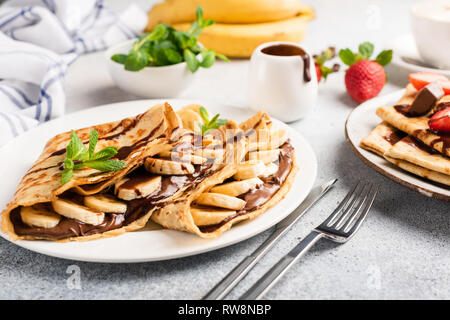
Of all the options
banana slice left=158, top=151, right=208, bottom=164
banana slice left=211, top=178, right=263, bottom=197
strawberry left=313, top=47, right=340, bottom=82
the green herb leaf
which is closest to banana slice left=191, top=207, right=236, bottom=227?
banana slice left=211, top=178, right=263, bottom=197

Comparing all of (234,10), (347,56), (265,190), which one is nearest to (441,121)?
(265,190)

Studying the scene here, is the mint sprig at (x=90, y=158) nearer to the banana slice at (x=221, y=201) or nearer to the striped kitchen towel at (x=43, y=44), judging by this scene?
the banana slice at (x=221, y=201)

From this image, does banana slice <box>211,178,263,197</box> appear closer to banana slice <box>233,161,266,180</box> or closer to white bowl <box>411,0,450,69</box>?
banana slice <box>233,161,266,180</box>

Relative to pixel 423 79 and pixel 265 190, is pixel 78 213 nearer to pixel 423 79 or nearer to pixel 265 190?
pixel 265 190

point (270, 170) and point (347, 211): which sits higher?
point (270, 170)

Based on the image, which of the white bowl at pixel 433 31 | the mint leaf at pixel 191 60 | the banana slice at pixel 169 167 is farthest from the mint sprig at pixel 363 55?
the banana slice at pixel 169 167

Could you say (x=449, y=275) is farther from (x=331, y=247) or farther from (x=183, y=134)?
(x=183, y=134)
